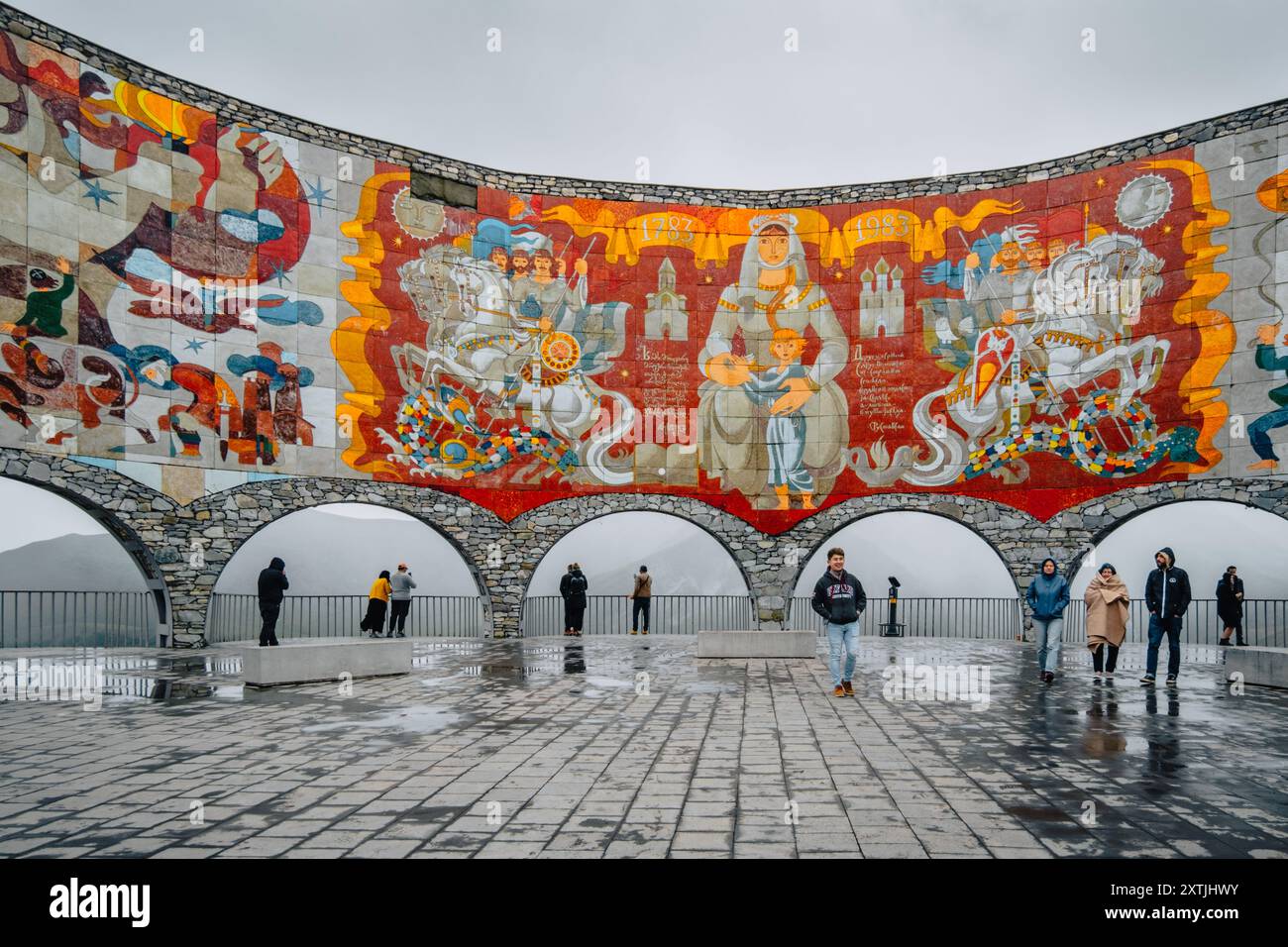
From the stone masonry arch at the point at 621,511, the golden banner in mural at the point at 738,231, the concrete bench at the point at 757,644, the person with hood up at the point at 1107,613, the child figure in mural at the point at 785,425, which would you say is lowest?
the concrete bench at the point at 757,644

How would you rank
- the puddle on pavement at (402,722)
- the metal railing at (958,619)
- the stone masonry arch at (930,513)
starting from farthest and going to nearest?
the metal railing at (958,619) < the stone masonry arch at (930,513) < the puddle on pavement at (402,722)

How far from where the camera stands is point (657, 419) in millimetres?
22188

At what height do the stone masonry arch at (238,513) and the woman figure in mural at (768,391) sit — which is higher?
the woman figure in mural at (768,391)

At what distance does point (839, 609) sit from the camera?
10.4m

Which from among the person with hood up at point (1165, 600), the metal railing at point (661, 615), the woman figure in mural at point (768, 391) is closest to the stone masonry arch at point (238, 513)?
the metal railing at point (661, 615)

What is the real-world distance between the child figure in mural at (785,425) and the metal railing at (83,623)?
14632 mm

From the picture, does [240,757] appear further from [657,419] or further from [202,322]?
[657,419]

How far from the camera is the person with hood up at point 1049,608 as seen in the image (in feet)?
38.9

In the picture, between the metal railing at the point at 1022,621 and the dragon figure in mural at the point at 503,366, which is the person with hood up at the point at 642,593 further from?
the metal railing at the point at 1022,621

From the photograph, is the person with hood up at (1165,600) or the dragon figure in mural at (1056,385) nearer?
the person with hood up at (1165,600)

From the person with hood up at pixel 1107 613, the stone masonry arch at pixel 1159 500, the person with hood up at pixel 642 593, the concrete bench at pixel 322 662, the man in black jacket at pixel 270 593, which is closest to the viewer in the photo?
the concrete bench at pixel 322 662

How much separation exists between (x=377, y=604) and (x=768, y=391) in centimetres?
1096

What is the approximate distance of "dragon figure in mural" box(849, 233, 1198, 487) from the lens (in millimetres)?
19594
